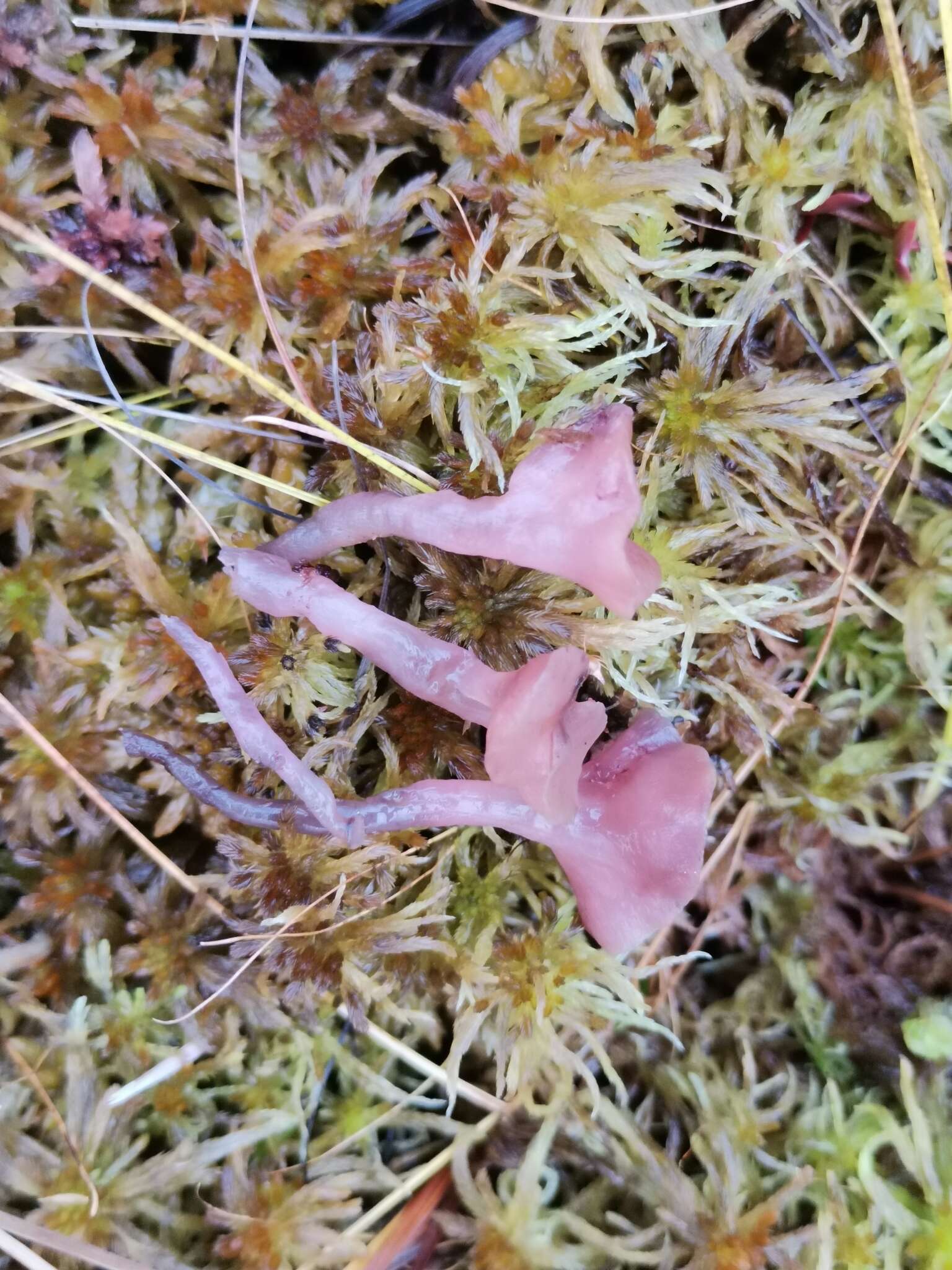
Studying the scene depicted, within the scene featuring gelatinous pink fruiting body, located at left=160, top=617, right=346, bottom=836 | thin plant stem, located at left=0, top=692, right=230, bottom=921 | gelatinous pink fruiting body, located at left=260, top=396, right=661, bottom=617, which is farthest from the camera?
thin plant stem, located at left=0, top=692, right=230, bottom=921

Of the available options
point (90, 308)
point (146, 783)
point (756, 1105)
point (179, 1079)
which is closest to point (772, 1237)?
point (756, 1105)

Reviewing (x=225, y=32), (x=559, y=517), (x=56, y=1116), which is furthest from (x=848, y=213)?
(x=56, y=1116)

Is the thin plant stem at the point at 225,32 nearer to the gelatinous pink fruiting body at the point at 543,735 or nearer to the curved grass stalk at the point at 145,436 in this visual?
the curved grass stalk at the point at 145,436

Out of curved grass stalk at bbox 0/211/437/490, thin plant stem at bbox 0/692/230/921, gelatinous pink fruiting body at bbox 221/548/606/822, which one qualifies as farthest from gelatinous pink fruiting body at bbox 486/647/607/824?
thin plant stem at bbox 0/692/230/921

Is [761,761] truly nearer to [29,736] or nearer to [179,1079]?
[179,1079]

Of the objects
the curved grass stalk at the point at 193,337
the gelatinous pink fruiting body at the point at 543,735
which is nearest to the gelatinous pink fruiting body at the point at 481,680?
the gelatinous pink fruiting body at the point at 543,735

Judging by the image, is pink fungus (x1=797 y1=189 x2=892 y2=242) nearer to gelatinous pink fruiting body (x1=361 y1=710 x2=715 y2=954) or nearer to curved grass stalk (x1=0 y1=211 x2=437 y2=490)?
curved grass stalk (x1=0 y1=211 x2=437 y2=490)
